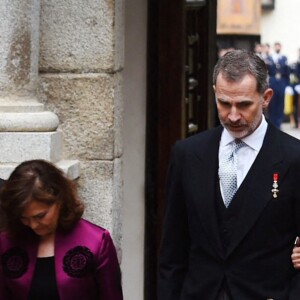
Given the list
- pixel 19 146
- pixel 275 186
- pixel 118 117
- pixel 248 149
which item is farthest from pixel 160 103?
pixel 275 186

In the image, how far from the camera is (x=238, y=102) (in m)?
4.64

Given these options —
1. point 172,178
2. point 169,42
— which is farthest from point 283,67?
point 172,178

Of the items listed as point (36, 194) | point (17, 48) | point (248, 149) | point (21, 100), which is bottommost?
point (36, 194)

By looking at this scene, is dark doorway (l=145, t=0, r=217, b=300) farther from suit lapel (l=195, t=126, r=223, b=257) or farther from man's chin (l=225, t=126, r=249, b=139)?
man's chin (l=225, t=126, r=249, b=139)

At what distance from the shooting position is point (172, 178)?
4914 millimetres

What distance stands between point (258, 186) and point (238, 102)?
0.32m

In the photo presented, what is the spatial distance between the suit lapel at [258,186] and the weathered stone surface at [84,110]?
191 centimetres

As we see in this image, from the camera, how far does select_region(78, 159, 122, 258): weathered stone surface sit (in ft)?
21.9

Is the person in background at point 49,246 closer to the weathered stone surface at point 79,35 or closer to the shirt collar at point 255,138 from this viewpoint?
the shirt collar at point 255,138

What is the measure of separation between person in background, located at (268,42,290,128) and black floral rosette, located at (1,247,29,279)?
→ 900 inches

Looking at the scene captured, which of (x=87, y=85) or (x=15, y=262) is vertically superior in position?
(x=87, y=85)

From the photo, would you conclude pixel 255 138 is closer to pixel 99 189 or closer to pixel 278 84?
pixel 99 189

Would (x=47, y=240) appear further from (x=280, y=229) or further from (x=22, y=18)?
(x=22, y=18)

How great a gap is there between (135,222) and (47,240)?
294 cm
